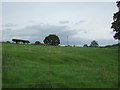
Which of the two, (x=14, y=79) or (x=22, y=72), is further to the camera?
(x=22, y=72)

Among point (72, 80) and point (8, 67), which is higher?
point (8, 67)

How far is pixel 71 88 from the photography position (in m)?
6.77

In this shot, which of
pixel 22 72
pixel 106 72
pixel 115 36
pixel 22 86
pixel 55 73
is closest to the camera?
pixel 22 86

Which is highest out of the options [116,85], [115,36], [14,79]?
[115,36]

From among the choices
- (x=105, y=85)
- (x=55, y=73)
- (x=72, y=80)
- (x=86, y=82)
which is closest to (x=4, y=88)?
(x=55, y=73)

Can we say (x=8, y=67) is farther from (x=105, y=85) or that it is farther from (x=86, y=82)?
(x=105, y=85)

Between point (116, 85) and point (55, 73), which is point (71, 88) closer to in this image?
point (55, 73)

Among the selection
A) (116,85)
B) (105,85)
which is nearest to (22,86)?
(105,85)

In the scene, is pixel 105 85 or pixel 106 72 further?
pixel 106 72

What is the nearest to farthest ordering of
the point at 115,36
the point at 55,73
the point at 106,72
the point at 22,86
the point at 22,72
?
1. the point at 22,86
2. the point at 22,72
3. the point at 55,73
4. the point at 106,72
5. the point at 115,36

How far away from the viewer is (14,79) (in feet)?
22.2

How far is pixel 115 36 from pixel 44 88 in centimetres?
1261

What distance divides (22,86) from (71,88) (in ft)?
6.60

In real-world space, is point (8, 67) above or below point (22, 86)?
above
